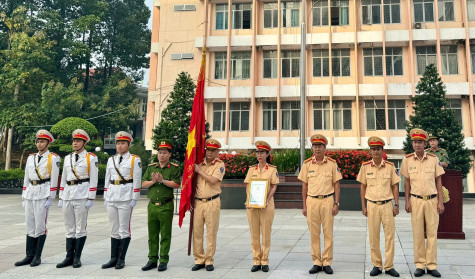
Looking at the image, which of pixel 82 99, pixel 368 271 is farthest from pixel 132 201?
pixel 82 99

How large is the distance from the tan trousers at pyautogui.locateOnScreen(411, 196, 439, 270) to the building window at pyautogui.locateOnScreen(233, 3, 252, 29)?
74.4 ft

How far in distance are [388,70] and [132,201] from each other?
74.4 feet

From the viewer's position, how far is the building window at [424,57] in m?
23.8

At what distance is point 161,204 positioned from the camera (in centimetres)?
544

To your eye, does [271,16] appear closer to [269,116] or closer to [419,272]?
[269,116]

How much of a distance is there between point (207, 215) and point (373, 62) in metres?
22.2

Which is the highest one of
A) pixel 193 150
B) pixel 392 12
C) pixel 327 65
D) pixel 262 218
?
pixel 392 12

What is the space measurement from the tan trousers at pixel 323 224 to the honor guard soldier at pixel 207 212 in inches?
55.3

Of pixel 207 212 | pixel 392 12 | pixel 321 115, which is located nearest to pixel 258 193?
pixel 207 212

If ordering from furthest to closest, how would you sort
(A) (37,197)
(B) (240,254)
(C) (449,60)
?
(C) (449,60), (B) (240,254), (A) (37,197)

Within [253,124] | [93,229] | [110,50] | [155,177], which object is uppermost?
[110,50]

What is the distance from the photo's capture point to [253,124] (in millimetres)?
24438

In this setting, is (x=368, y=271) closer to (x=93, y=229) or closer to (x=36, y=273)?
(x=36, y=273)

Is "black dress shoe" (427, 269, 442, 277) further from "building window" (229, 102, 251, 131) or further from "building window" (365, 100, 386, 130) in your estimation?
"building window" (229, 102, 251, 131)
